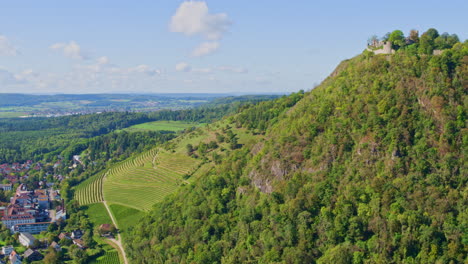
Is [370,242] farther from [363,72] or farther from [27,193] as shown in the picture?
[27,193]

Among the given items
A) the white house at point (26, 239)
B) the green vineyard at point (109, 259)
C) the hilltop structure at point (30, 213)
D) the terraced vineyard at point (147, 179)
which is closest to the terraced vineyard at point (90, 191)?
the terraced vineyard at point (147, 179)

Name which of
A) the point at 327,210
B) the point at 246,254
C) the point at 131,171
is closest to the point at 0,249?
the point at 131,171

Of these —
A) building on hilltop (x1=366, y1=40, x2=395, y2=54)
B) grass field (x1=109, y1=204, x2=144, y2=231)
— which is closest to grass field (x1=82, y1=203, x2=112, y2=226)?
grass field (x1=109, y1=204, x2=144, y2=231)

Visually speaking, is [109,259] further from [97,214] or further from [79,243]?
[97,214]

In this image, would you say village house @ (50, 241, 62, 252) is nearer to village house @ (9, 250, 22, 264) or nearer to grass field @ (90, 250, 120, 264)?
village house @ (9, 250, 22, 264)

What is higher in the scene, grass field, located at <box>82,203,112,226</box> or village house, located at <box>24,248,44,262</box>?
grass field, located at <box>82,203,112,226</box>
